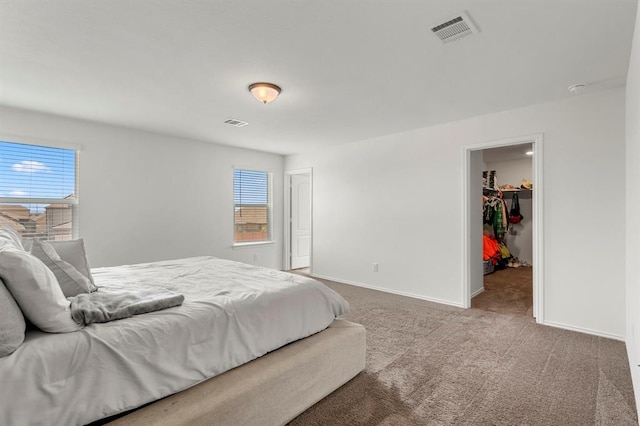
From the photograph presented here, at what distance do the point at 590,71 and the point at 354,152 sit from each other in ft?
10.4

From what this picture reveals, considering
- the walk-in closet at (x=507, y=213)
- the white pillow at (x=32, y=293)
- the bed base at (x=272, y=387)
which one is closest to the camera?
the white pillow at (x=32, y=293)

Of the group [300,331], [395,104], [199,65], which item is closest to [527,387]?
[300,331]

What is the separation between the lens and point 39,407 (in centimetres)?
115

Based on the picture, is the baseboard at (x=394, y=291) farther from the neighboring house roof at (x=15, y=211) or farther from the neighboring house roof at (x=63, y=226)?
the neighboring house roof at (x=15, y=211)

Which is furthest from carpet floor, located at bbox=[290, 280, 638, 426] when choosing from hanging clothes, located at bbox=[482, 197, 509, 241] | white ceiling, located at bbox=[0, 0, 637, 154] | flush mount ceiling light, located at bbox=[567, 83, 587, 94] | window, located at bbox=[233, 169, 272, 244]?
hanging clothes, located at bbox=[482, 197, 509, 241]

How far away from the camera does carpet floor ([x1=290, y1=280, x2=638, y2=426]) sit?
1.88 metres

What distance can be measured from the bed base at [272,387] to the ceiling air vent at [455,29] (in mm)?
2165

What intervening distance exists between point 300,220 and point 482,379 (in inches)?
191

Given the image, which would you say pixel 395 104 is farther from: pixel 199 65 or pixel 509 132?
pixel 199 65

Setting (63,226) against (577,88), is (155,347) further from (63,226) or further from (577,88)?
(577,88)

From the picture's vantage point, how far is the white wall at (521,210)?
695 centimetres

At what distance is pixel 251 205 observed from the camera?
→ 19.8 ft

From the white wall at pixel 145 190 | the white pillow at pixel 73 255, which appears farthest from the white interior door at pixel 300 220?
the white pillow at pixel 73 255

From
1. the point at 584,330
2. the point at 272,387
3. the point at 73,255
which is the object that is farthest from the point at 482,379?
the point at 73,255
